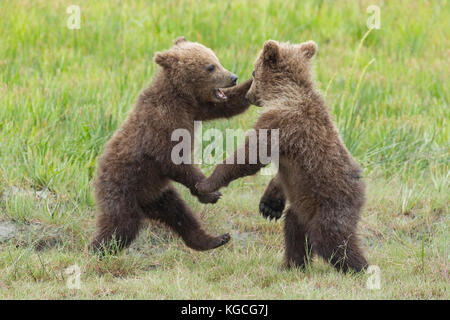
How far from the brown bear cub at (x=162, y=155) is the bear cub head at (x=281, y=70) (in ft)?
1.45

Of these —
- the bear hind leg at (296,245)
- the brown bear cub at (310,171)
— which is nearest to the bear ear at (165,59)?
the brown bear cub at (310,171)

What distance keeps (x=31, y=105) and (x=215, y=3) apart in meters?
3.64

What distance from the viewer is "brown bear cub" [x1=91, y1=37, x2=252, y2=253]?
217 inches

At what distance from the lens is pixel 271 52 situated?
5301 millimetres

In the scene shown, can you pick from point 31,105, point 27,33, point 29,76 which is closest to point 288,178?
point 31,105

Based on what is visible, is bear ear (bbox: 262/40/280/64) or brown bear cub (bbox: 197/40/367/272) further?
bear ear (bbox: 262/40/280/64)

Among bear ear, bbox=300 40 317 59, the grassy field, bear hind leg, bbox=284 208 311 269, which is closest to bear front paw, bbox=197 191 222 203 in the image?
the grassy field

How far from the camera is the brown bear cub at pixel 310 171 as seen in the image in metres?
5.03

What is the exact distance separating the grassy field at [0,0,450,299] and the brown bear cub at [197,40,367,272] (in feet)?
0.79

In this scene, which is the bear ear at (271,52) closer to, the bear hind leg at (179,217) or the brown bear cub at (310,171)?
the brown bear cub at (310,171)

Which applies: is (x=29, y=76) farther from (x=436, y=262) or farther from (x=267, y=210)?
(x=436, y=262)

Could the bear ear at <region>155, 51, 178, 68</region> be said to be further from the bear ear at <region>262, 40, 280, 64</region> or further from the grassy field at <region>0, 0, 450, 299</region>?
the grassy field at <region>0, 0, 450, 299</region>

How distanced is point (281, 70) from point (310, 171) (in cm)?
85

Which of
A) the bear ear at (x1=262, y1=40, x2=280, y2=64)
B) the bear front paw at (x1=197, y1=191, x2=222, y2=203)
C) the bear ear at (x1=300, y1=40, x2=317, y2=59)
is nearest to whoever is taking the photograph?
the bear ear at (x1=262, y1=40, x2=280, y2=64)
